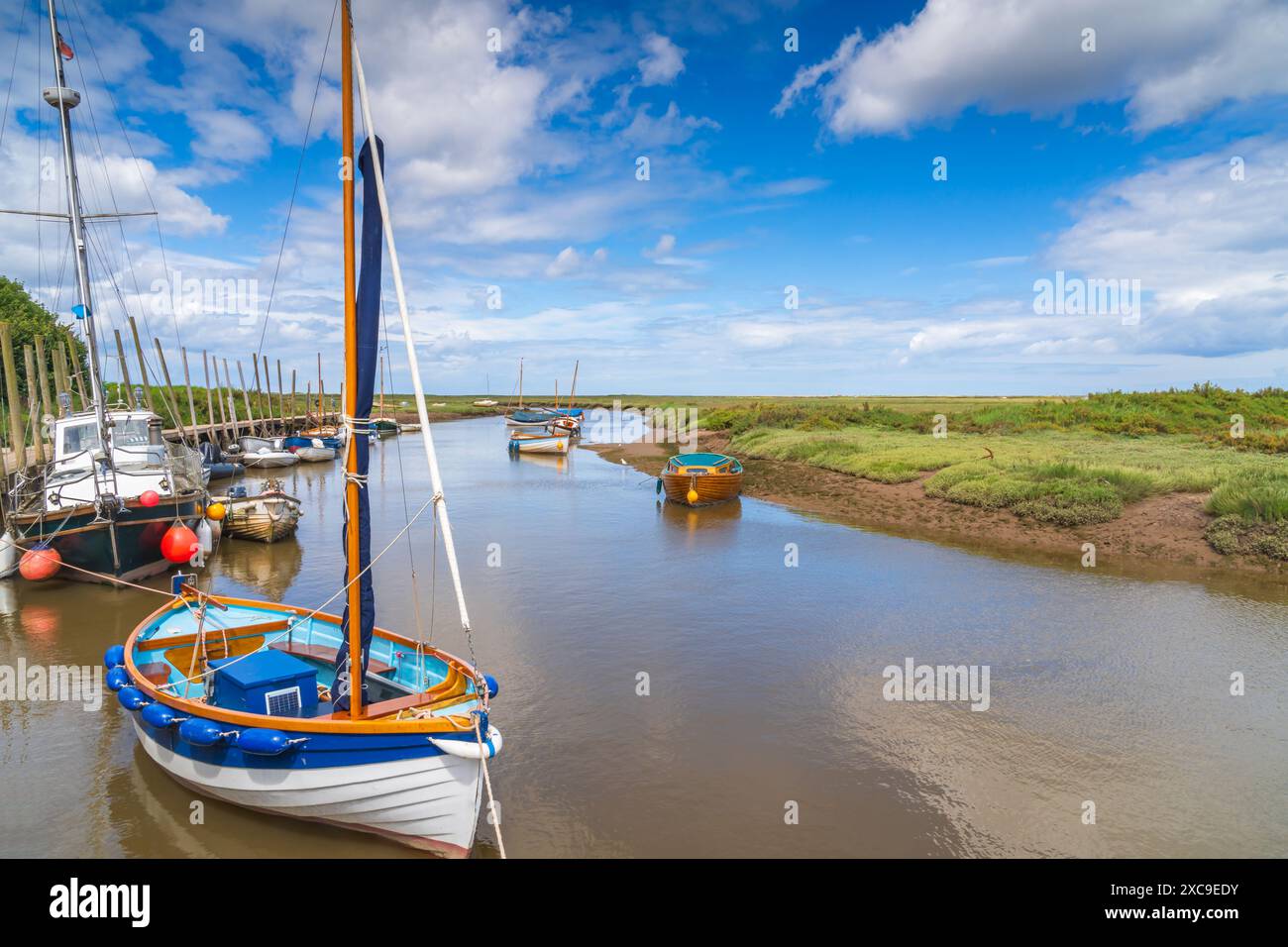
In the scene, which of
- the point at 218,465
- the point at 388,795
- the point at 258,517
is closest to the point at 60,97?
the point at 258,517

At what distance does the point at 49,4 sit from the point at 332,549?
15.6m

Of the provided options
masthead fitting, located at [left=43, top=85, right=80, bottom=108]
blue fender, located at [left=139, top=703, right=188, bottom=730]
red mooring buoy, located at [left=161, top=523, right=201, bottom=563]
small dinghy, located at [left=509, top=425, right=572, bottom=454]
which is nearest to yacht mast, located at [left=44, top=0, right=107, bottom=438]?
masthead fitting, located at [left=43, top=85, right=80, bottom=108]

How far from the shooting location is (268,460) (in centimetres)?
4562

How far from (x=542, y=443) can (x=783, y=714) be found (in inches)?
1776

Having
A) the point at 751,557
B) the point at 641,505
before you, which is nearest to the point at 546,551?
the point at 751,557

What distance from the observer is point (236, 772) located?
7723 millimetres

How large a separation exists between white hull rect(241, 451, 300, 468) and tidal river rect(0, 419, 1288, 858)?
2597 cm

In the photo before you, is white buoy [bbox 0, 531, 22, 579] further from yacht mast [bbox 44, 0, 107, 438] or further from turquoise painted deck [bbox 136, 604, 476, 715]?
turquoise painted deck [bbox 136, 604, 476, 715]

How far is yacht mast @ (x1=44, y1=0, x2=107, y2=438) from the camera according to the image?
17.1 meters

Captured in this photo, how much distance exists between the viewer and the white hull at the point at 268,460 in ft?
149

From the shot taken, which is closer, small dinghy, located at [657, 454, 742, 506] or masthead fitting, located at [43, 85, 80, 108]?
masthead fitting, located at [43, 85, 80, 108]

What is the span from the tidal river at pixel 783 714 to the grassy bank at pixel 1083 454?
15.3ft

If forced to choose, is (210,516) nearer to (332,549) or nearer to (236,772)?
(332,549)

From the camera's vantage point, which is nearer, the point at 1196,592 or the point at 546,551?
the point at 1196,592
